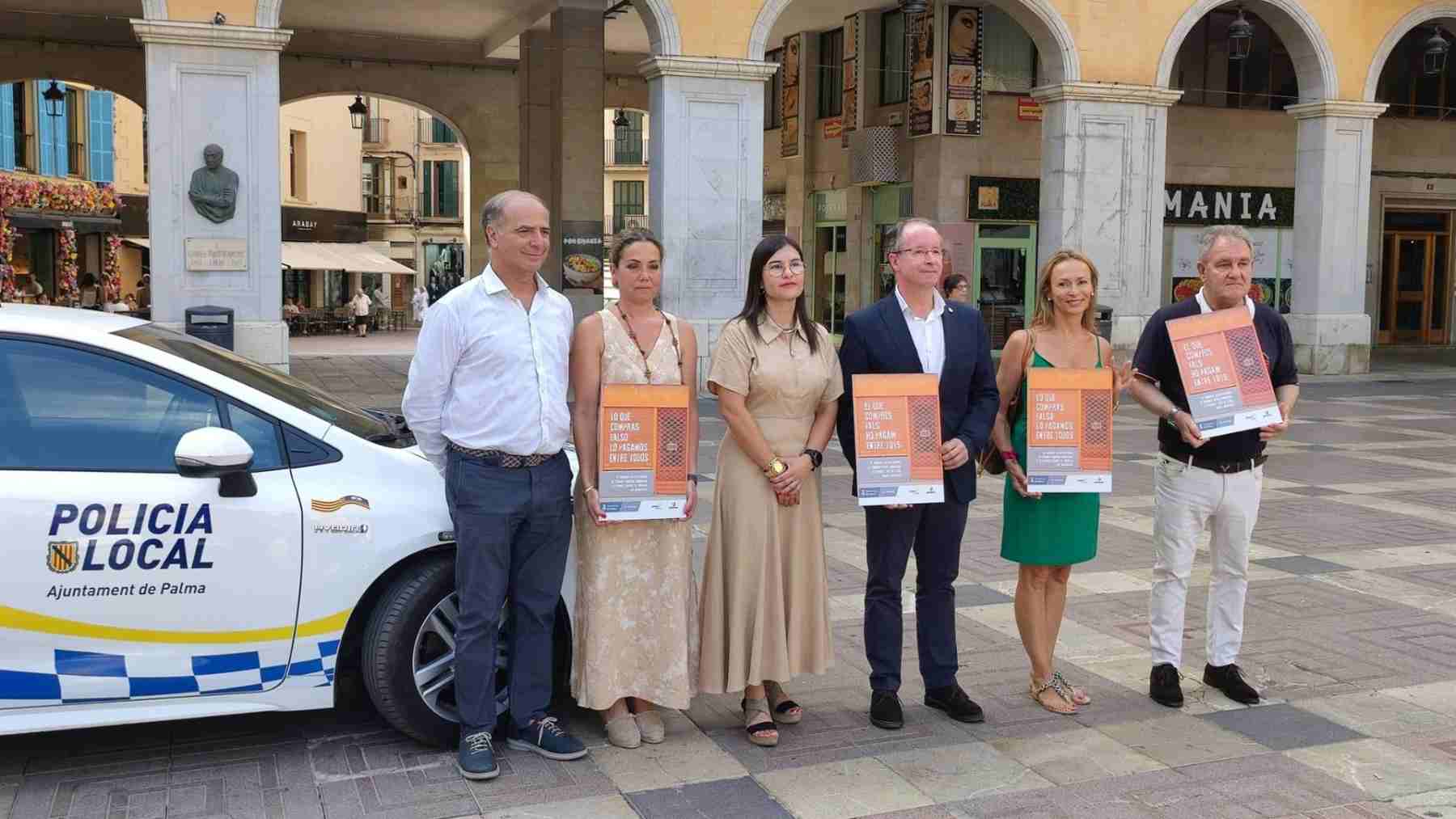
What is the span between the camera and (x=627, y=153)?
67.8 meters

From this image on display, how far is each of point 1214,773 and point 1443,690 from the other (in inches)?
62.6

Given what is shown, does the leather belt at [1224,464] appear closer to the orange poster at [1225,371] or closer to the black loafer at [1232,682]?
the orange poster at [1225,371]

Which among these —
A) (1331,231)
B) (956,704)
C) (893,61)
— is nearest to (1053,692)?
(956,704)

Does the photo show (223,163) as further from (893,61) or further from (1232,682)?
(893,61)

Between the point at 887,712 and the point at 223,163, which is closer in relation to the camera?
the point at 887,712

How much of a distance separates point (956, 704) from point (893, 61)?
858 inches

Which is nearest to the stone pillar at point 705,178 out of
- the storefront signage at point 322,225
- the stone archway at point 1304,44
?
the stone archway at point 1304,44

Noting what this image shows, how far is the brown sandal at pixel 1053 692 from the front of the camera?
5.36m

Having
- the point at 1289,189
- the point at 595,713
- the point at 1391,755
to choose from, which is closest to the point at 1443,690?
the point at 1391,755

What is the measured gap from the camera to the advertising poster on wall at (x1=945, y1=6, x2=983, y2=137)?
23.0 meters

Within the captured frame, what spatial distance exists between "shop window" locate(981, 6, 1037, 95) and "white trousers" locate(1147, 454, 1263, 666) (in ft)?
65.5

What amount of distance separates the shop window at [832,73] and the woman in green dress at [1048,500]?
22381 millimetres

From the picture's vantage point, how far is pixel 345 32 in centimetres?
2555

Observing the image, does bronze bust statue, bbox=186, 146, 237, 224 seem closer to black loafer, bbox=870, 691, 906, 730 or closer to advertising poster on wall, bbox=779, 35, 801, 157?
black loafer, bbox=870, 691, 906, 730
